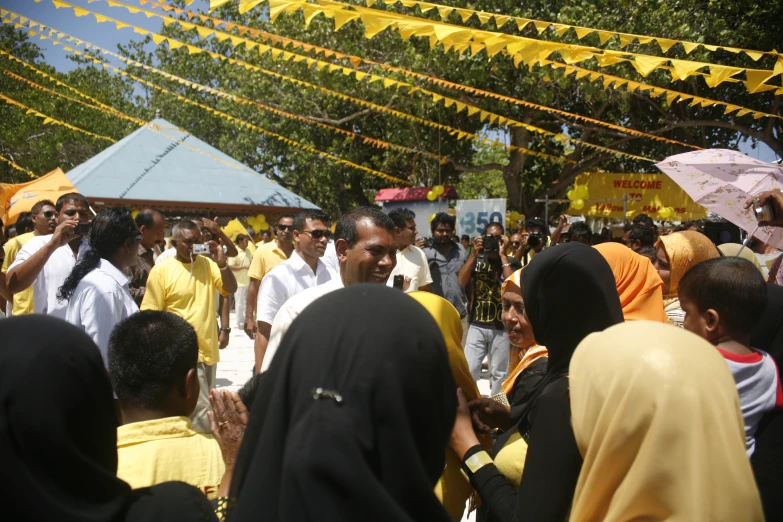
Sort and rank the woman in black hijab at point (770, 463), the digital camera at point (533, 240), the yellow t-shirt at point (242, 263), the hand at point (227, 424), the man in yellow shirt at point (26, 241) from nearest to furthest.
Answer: the hand at point (227, 424)
the woman in black hijab at point (770, 463)
the man in yellow shirt at point (26, 241)
the digital camera at point (533, 240)
the yellow t-shirt at point (242, 263)

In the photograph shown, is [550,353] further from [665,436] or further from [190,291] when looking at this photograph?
[190,291]

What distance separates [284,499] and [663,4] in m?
13.8

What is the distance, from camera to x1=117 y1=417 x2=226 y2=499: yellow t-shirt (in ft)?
6.48

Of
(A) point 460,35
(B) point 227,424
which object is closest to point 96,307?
(B) point 227,424

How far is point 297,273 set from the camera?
15.6ft

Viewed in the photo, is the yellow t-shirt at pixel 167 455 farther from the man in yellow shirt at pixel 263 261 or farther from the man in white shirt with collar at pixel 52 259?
the man in yellow shirt at pixel 263 261

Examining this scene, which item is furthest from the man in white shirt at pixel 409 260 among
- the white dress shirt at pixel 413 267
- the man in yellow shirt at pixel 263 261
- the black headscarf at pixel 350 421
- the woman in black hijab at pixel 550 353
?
the black headscarf at pixel 350 421

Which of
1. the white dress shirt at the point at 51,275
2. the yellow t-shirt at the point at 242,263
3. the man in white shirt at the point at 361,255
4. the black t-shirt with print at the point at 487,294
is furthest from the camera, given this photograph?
the yellow t-shirt at the point at 242,263

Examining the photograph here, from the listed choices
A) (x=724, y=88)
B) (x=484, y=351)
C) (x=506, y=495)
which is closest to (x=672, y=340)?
(x=506, y=495)

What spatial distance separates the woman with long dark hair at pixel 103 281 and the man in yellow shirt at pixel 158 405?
124 centimetres

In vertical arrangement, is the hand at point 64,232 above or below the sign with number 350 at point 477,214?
A: above

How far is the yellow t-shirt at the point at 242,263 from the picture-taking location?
463 inches

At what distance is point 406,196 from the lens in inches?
685

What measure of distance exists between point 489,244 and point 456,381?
175 inches
